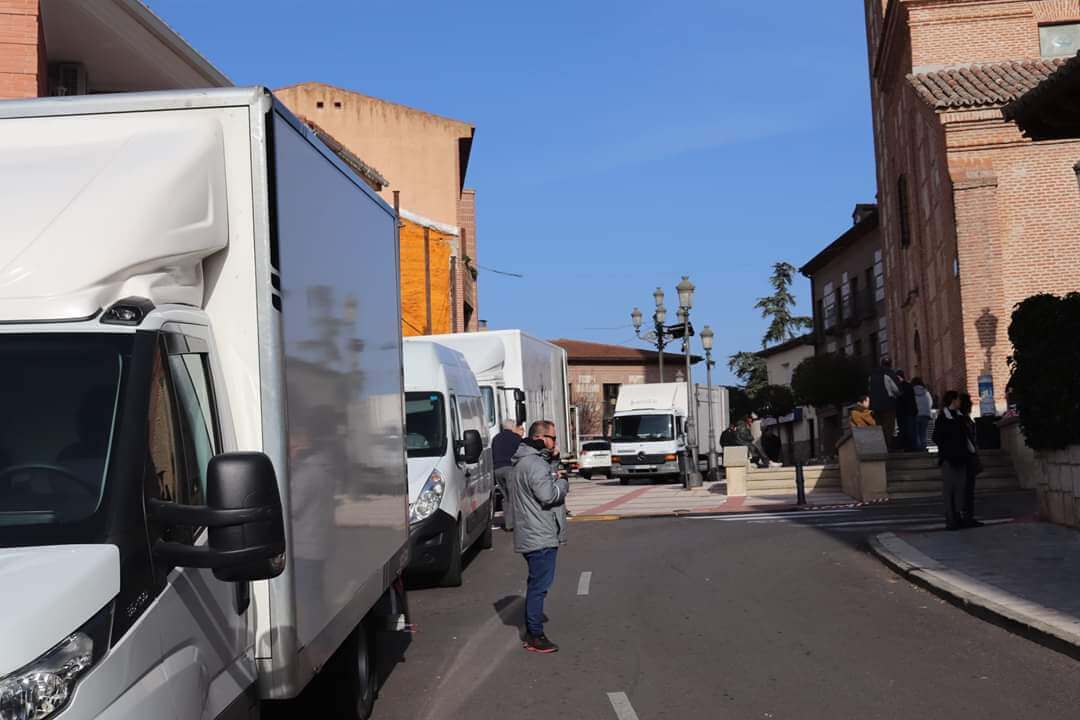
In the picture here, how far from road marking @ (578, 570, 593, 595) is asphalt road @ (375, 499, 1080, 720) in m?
0.06

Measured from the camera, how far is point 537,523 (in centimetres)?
979

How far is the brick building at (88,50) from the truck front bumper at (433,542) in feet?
24.0

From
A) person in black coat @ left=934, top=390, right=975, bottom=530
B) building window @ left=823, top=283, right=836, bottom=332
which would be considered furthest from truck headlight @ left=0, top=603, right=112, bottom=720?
building window @ left=823, top=283, right=836, bottom=332

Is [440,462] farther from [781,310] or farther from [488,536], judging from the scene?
[781,310]

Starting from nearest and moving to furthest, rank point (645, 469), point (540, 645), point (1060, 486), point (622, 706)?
point (622, 706)
point (540, 645)
point (1060, 486)
point (645, 469)

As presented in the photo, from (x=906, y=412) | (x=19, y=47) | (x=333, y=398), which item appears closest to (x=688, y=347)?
(x=906, y=412)

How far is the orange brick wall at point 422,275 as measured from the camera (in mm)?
39625

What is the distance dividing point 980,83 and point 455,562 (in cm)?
2198

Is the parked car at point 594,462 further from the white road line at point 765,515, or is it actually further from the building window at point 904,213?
the white road line at point 765,515

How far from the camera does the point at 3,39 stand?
653 inches

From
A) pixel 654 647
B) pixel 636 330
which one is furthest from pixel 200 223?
pixel 636 330

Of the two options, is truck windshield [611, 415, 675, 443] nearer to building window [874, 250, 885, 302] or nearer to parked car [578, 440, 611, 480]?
parked car [578, 440, 611, 480]

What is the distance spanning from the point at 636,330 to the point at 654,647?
31.0 m

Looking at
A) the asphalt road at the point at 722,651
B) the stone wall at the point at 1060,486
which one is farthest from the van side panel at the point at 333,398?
the stone wall at the point at 1060,486
